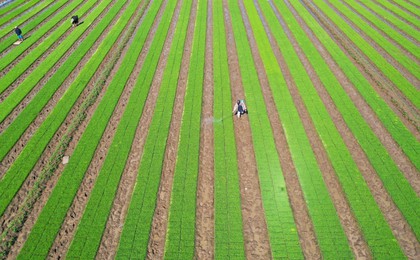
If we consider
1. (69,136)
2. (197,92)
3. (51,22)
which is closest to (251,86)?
(197,92)

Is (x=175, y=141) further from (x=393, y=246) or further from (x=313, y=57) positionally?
(x=313, y=57)

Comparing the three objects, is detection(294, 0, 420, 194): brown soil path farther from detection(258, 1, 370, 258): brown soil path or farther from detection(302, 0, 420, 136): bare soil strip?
detection(258, 1, 370, 258): brown soil path

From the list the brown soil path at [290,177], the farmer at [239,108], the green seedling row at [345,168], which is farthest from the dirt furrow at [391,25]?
the farmer at [239,108]

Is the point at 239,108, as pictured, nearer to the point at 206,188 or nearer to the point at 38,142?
the point at 206,188

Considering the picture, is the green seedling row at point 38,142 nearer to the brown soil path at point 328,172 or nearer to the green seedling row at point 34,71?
the green seedling row at point 34,71

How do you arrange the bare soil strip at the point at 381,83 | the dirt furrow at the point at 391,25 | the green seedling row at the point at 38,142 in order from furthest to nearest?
the dirt furrow at the point at 391,25
the bare soil strip at the point at 381,83
the green seedling row at the point at 38,142

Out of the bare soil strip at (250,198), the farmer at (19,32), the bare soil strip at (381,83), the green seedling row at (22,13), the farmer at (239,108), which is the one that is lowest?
the bare soil strip at (250,198)

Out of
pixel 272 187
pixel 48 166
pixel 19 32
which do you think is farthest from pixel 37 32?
pixel 272 187
